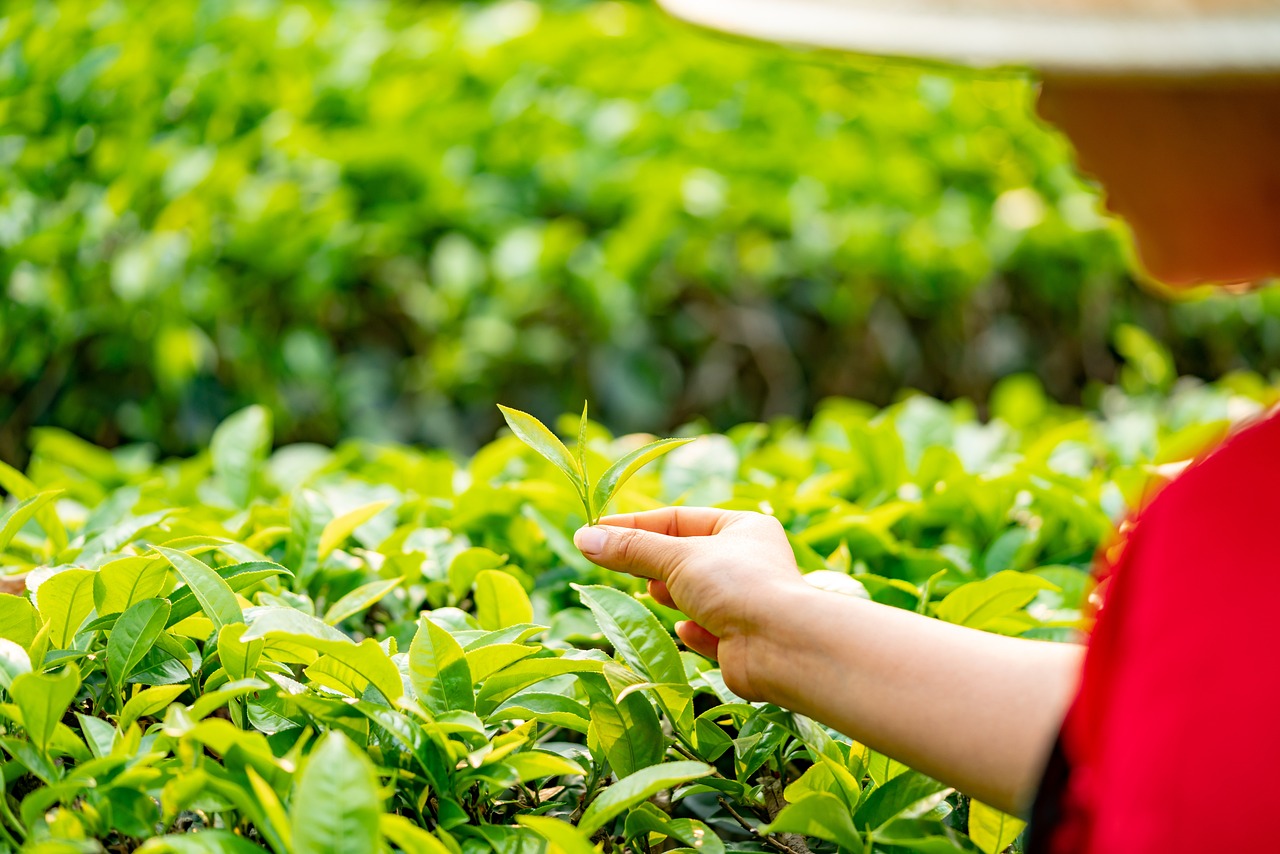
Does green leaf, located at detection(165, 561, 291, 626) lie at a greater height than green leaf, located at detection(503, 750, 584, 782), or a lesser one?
greater

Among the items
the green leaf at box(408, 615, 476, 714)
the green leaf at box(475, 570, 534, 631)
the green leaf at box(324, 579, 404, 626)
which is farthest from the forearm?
the green leaf at box(324, 579, 404, 626)

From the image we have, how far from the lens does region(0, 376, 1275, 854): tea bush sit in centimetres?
119

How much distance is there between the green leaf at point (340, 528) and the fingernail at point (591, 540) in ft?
1.71

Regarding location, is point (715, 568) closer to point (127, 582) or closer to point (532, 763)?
point (532, 763)

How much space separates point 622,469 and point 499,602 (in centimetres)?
30

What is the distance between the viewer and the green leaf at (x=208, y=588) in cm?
135

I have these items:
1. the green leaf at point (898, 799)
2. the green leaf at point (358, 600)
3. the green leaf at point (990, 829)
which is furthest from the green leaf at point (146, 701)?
the green leaf at point (990, 829)

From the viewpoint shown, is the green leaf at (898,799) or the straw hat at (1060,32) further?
the green leaf at (898,799)

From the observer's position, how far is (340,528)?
5.74 ft

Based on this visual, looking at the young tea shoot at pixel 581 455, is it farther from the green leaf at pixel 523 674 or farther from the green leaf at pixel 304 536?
the green leaf at pixel 304 536

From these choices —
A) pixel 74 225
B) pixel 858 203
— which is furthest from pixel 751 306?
pixel 74 225

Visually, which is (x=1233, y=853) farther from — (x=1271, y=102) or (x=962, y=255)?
(x=962, y=255)

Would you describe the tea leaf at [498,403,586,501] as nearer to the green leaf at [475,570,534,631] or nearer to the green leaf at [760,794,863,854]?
the green leaf at [475,570,534,631]

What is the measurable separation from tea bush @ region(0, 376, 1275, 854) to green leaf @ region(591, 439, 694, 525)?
0.35 ft
